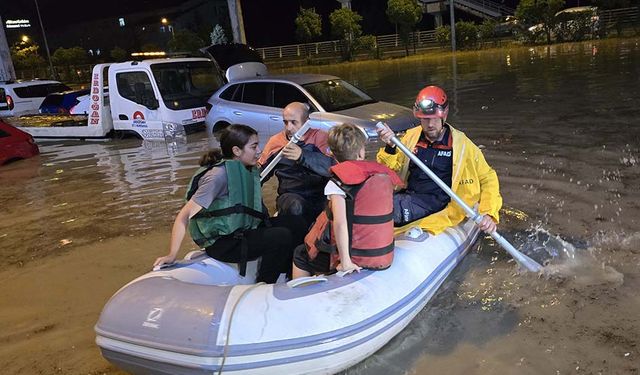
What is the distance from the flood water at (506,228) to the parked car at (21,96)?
4.17 meters

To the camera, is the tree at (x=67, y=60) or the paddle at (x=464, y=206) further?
the tree at (x=67, y=60)

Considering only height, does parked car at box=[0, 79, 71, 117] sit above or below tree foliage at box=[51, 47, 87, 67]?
below

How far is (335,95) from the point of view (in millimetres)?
9297

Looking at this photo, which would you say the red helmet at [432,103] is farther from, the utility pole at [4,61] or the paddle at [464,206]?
the utility pole at [4,61]

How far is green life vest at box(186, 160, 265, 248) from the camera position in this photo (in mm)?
3697

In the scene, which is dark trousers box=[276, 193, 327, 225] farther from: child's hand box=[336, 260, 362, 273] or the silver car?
the silver car

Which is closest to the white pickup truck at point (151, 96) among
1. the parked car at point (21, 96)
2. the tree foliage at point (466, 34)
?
the parked car at point (21, 96)

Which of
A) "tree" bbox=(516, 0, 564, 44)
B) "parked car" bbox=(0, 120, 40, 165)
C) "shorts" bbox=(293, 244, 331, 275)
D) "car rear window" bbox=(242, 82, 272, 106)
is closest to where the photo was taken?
"shorts" bbox=(293, 244, 331, 275)

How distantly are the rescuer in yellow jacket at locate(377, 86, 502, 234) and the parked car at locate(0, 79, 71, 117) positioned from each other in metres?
14.5

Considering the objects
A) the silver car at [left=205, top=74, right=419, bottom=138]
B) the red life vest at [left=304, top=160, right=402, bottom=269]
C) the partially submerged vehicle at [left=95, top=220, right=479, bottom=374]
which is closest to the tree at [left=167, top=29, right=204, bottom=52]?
the silver car at [left=205, top=74, right=419, bottom=138]

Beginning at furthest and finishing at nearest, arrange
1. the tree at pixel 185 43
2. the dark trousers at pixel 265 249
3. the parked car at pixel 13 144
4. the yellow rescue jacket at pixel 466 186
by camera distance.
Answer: the tree at pixel 185 43 < the parked car at pixel 13 144 < the yellow rescue jacket at pixel 466 186 < the dark trousers at pixel 265 249

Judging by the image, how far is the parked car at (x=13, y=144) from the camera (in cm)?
1049

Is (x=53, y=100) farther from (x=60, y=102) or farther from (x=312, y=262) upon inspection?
(x=312, y=262)

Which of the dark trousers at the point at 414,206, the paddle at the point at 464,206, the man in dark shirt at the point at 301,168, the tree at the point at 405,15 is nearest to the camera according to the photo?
the paddle at the point at 464,206
